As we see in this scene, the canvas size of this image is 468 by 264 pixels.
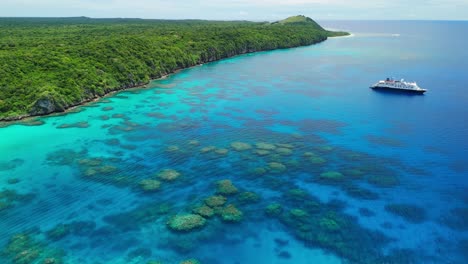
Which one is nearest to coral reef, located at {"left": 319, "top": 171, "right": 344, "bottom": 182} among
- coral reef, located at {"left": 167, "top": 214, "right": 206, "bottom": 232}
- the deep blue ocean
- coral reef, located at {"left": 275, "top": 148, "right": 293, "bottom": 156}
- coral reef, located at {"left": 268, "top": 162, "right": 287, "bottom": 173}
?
the deep blue ocean

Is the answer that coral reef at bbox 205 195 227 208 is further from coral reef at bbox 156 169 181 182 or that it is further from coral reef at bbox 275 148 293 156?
coral reef at bbox 275 148 293 156

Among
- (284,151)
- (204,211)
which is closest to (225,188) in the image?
(204,211)

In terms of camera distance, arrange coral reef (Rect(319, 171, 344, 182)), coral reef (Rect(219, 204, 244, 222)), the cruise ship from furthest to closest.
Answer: the cruise ship < coral reef (Rect(319, 171, 344, 182)) < coral reef (Rect(219, 204, 244, 222))

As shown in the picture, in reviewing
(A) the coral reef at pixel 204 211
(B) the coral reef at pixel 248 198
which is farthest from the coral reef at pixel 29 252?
(B) the coral reef at pixel 248 198

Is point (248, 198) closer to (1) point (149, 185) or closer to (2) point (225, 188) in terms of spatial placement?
(2) point (225, 188)

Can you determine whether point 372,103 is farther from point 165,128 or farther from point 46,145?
point 46,145

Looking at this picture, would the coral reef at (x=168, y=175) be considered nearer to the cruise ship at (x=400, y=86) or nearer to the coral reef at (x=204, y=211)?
the coral reef at (x=204, y=211)

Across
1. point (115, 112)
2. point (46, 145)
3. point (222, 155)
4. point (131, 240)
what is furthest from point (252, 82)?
point (131, 240)
